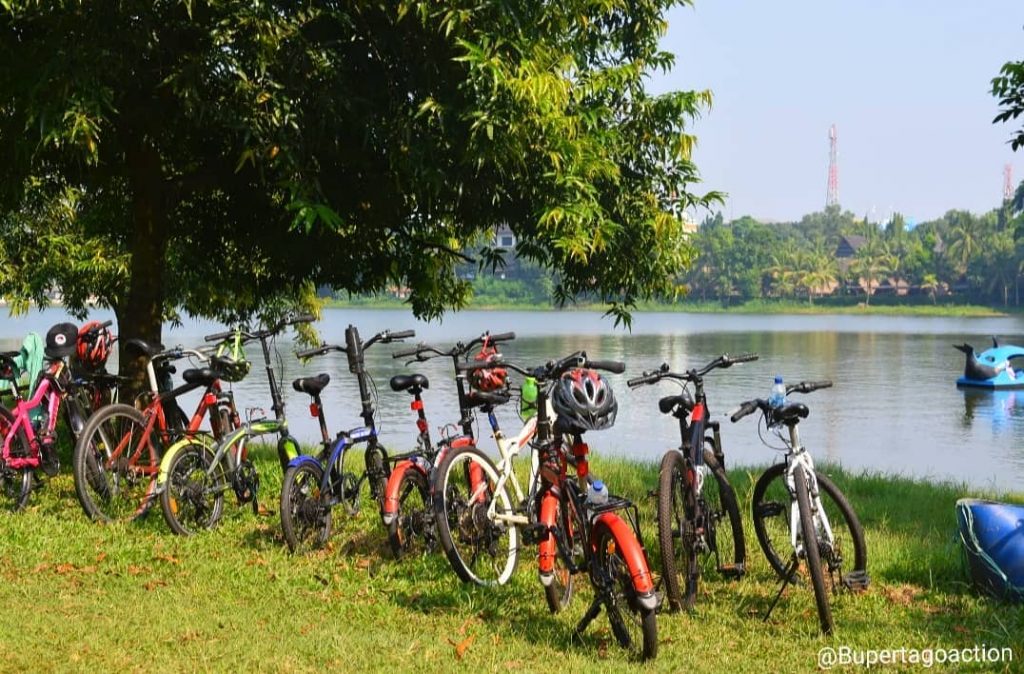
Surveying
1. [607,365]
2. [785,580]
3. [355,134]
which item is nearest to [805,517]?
[785,580]

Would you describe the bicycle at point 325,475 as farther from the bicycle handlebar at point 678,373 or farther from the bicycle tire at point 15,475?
the bicycle tire at point 15,475

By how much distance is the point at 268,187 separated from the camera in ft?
36.0

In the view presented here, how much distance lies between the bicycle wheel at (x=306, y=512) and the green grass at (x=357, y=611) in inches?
4.5

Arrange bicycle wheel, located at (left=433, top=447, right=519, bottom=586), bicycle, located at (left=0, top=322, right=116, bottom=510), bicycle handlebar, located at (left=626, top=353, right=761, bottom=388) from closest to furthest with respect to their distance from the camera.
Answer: bicycle handlebar, located at (left=626, top=353, right=761, bottom=388), bicycle wheel, located at (left=433, top=447, right=519, bottom=586), bicycle, located at (left=0, top=322, right=116, bottom=510)

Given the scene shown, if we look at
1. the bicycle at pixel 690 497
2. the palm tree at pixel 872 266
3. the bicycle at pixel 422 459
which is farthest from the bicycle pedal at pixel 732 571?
the palm tree at pixel 872 266

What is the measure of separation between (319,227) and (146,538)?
3851 millimetres

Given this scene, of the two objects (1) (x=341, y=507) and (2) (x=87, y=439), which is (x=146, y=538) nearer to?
(2) (x=87, y=439)

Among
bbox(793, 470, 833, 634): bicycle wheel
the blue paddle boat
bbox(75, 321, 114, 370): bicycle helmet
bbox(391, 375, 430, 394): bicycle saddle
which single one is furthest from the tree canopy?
the blue paddle boat

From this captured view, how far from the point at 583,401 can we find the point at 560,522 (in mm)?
679

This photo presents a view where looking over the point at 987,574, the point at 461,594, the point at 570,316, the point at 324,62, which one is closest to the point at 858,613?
the point at 987,574

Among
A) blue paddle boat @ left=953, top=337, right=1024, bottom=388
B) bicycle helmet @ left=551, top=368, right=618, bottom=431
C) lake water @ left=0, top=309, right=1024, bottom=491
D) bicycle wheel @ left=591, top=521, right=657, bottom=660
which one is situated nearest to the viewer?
bicycle wheel @ left=591, top=521, right=657, bottom=660

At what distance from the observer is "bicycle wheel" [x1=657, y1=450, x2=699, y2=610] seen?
6.00 m

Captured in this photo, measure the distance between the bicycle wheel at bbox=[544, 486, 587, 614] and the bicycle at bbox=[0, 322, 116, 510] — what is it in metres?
4.33

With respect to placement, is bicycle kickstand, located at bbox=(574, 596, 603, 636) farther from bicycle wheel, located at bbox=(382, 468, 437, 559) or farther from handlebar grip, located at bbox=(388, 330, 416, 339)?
handlebar grip, located at bbox=(388, 330, 416, 339)
